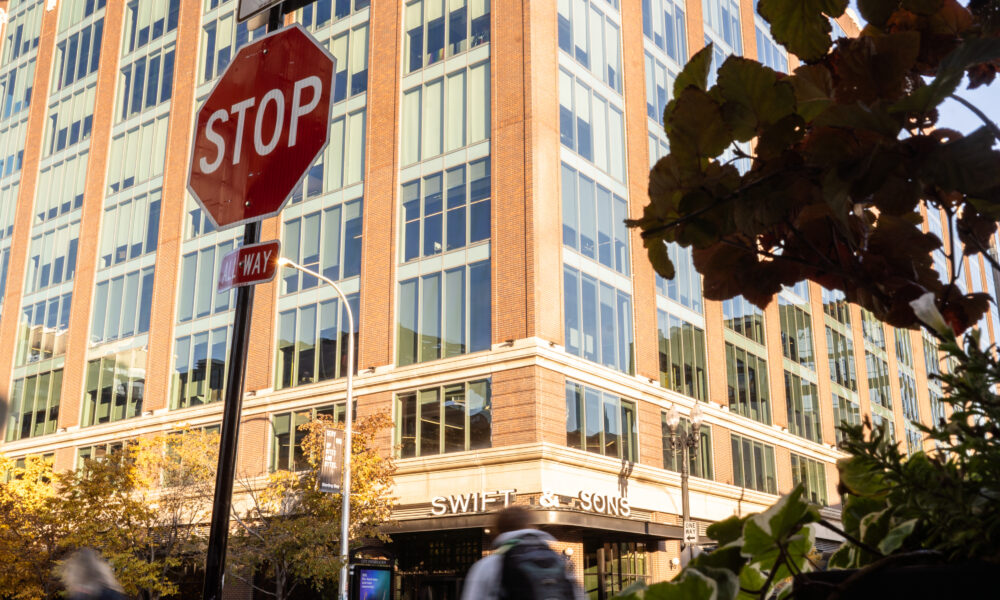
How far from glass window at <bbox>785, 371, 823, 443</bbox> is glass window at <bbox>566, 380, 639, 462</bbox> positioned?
1322 centimetres

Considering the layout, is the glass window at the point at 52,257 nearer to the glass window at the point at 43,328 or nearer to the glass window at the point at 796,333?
the glass window at the point at 43,328

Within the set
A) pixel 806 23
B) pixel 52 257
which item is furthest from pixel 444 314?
pixel 806 23

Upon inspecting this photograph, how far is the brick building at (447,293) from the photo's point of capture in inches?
1101

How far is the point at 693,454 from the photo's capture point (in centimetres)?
3266

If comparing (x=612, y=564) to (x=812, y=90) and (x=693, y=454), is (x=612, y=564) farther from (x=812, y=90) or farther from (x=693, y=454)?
(x=812, y=90)

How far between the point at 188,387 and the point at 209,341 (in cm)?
206

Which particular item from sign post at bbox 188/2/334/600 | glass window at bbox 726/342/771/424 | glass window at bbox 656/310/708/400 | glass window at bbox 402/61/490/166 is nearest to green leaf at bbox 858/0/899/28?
sign post at bbox 188/2/334/600

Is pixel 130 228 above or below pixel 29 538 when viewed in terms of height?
above

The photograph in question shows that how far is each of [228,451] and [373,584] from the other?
16.6m

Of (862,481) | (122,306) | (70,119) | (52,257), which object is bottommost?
(862,481)

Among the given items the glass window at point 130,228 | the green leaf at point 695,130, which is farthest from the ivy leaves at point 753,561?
the glass window at point 130,228

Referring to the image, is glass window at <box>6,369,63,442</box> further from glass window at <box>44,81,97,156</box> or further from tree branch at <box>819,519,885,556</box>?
tree branch at <box>819,519,885,556</box>

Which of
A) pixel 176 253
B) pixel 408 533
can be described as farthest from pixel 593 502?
pixel 176 253

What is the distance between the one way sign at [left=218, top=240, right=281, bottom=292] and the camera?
5.29m
